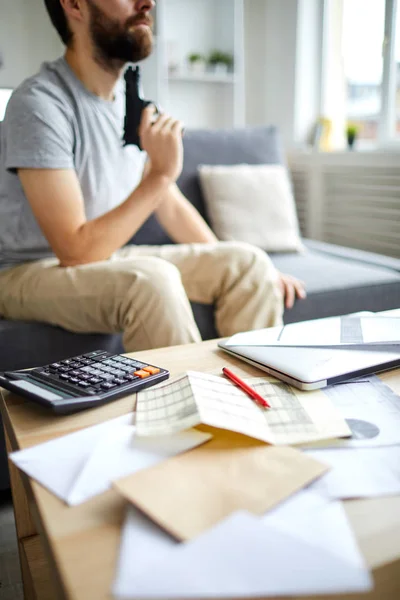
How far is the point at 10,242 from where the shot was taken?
4.72 ft

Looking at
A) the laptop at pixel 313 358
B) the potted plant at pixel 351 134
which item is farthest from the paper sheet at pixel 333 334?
the potted plant at pixel 351 134

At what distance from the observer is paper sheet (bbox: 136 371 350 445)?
58cm

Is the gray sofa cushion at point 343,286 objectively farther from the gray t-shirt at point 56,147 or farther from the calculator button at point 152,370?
the calculator button at point 152,370

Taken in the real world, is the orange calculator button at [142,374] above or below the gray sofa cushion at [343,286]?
above

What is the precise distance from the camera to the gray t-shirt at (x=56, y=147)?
1.29m

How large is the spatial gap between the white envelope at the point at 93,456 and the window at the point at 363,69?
7.51 ft

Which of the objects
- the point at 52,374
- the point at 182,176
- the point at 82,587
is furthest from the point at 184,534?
the point at 182,176

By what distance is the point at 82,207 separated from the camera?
1299mm

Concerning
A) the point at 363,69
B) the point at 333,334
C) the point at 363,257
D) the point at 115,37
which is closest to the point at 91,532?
the point at 333,334

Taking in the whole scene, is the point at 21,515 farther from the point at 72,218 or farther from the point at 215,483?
the point at 72,218

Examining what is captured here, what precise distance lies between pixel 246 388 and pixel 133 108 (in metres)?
1.02

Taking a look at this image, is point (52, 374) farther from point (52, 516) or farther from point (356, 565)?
point (356, 565)

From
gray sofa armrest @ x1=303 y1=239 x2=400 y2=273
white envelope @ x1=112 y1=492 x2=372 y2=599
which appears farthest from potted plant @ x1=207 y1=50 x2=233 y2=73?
white envelope @ x1=112 y1=492 x2=372 y2=599

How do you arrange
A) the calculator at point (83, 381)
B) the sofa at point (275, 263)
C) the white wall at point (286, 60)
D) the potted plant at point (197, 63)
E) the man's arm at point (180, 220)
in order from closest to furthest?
1. the calculator at point (83, 381)
2. the sofa at point (275, 263)
3. the man's arm at point (180, 220)
4. the white wall at point (286, 60)
5. the potted plant at point (197, 63)
